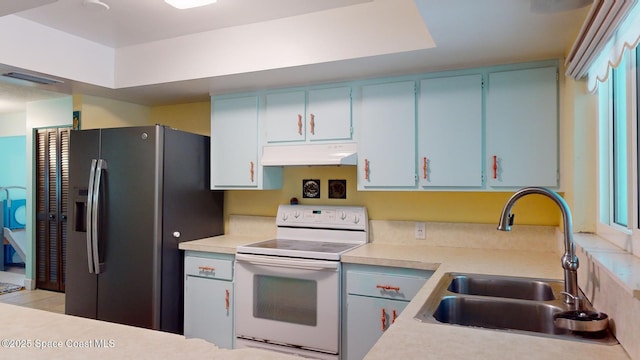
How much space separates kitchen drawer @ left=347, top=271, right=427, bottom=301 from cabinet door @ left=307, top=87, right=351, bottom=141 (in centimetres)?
93

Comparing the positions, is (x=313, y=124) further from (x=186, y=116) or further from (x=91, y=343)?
→ (x=91, y=343)

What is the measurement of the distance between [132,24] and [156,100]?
1.01 m

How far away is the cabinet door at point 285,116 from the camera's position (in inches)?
115

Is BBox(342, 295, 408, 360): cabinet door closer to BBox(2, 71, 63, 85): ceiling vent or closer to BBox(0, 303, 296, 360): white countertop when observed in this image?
BBox(0, 303, 296, 360): white countertop

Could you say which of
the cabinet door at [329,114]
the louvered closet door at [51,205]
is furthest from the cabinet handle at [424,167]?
the louvered closet door at [51,205]

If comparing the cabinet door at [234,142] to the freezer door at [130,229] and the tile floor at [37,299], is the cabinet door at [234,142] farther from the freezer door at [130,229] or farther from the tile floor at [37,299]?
the tile floor at [37,299]

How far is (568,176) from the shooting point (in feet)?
7.38

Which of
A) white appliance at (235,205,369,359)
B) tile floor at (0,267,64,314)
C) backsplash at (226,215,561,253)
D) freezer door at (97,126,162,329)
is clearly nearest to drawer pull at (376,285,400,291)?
white appliance at (235,205,369,359)

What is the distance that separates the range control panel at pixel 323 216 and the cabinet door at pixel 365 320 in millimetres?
654

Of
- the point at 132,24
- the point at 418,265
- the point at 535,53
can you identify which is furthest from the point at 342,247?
the point at 132,24

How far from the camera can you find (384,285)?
2.36 metres

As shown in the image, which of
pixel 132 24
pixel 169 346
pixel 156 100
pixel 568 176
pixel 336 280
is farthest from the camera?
pixel 156 100

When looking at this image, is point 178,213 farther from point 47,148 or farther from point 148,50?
point 47,148

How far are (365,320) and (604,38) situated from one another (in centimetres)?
177
